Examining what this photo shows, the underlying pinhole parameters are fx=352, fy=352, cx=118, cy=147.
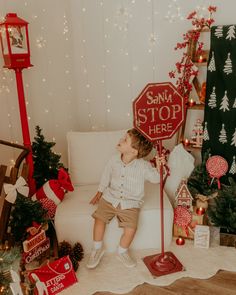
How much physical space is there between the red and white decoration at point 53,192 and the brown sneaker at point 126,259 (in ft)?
1.87

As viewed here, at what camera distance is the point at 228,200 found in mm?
2414

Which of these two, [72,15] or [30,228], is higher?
[72,15]

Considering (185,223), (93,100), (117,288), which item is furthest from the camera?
(93,100)

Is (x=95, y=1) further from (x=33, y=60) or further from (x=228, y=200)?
(x=228, y=200)

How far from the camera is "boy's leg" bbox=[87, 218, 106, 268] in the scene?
2.31 m

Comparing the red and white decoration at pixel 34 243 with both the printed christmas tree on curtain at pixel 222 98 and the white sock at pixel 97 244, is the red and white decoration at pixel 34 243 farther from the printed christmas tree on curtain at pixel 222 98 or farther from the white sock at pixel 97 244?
the printed christmas tree on curtain at pixel 222 98

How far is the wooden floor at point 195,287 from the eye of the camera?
2.09 m

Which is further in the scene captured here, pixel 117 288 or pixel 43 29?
pixel 43 29

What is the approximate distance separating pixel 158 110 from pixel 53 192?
1.01 m

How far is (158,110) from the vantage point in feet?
6.55

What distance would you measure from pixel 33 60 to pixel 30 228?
140 centimetres

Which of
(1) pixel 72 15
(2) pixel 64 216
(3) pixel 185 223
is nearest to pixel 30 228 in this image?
(2) pixel 64 216

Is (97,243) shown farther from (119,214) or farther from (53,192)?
(53,192)

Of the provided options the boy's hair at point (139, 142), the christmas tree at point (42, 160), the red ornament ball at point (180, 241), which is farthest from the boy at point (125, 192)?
the christmas tree at point (42, 160)
